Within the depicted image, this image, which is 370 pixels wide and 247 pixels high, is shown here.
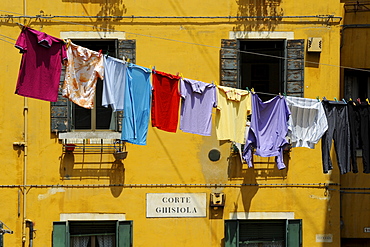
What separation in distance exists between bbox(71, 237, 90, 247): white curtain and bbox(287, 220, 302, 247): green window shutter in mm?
4063

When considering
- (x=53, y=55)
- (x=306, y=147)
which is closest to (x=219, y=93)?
(x=306, y=147)

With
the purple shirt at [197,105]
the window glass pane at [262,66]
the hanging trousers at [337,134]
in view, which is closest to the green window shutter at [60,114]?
the purple shirt at [197,105]

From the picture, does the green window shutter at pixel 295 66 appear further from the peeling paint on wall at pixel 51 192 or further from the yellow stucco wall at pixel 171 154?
Result: the peeling paint on wall at pixel 51 192

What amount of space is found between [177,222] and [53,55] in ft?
15.0

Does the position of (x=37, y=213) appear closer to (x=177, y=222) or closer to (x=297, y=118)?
(x=177, y=222)

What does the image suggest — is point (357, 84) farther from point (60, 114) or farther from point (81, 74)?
point (81, 74)

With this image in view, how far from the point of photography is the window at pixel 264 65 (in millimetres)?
16406

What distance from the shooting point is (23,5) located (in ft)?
53.8

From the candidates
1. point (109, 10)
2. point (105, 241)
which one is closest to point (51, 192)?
point (105, 241)

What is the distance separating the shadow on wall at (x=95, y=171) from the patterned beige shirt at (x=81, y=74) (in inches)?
95.2

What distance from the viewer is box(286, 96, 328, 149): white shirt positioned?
15188 millimetres

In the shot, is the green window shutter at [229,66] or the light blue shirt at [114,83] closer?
the light blue shirt at [114,83]

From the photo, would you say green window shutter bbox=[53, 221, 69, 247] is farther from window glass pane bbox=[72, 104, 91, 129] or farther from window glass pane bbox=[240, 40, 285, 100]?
window glass pane bbox=[240, 40, 285, 100]

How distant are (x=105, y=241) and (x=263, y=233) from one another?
127 inches
